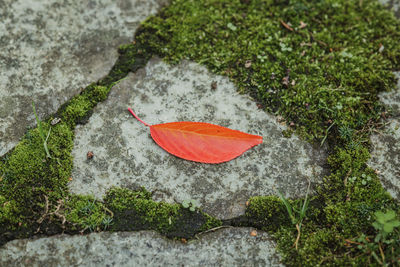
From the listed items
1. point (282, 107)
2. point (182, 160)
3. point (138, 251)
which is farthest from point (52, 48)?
point (282, 107)

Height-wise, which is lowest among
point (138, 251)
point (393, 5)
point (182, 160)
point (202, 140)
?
point (138, 251)

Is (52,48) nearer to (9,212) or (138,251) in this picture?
(9,212)

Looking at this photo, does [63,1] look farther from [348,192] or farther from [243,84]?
[348,192]

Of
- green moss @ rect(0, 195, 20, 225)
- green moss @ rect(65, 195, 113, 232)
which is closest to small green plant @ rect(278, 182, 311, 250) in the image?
green moss @ rect(65, 195, 113, 232)

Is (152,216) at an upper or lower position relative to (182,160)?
lower

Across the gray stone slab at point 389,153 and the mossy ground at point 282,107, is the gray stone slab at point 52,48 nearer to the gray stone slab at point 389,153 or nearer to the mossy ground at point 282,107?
the mossy ground at point 282,107
